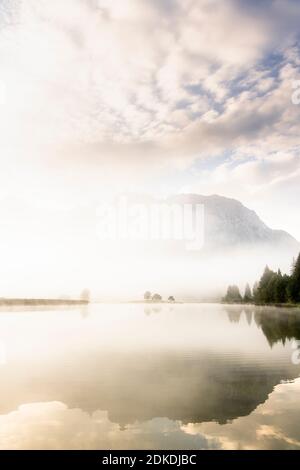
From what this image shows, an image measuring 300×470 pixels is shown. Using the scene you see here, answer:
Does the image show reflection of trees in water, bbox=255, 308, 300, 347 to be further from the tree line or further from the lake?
the tree line

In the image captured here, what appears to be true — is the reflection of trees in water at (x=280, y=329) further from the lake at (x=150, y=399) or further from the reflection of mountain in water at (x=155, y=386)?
the reflection of mountain in water at (x=155, y=386)

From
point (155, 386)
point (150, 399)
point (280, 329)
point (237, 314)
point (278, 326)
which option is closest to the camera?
point (150, 399)

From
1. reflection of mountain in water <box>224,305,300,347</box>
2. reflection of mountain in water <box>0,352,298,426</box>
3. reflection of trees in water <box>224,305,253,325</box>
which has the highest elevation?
reflection of mountain in water <box>0,352,298,426</box>

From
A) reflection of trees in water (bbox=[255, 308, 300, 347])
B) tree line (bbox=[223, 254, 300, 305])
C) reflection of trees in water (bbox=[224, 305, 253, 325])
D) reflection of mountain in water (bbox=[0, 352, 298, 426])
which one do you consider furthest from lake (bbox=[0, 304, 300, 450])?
tree line (bbox=[223, 254, 300, 305])

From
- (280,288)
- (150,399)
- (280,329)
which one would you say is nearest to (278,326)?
(280,329)

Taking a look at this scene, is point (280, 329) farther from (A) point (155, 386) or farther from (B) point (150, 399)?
(B) point (150, 399)

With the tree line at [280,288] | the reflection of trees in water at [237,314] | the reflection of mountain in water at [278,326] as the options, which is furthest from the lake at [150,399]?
the tree line at [280,288]

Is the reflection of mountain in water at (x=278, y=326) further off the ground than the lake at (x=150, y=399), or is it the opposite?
the lake at (x=150, y=399)

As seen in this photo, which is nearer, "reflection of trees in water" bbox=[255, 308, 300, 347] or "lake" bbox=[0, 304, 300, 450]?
Answer: "lake" bbox=[0, 304, 300, 450]

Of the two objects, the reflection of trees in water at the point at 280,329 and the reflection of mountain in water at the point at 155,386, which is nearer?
the reflection of mountain in water at the point at 155,386

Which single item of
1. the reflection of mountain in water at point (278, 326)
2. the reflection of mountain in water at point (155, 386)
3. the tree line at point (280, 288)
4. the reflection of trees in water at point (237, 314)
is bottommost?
the reflection of trees in water at point (237, 314)

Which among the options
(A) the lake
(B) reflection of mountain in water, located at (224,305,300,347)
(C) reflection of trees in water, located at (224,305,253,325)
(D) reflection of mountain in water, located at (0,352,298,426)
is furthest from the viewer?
(C) reflection of trees in water, located at (224,305,253,325)

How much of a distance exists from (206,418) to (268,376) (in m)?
8.30
